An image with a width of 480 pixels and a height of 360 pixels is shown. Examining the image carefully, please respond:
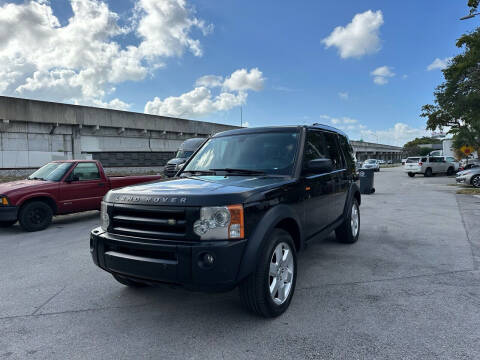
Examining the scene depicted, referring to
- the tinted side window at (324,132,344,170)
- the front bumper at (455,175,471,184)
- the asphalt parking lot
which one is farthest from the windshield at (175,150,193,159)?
the front bumper at (455,175,471,184)

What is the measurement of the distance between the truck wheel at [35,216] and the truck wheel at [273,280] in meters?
6.55

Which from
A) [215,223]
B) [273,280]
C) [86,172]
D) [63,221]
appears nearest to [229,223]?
[215,223]

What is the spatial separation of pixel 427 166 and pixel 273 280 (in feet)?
103

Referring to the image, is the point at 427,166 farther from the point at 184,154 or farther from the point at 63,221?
the point at 63,221

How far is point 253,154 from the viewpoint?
3971 mm

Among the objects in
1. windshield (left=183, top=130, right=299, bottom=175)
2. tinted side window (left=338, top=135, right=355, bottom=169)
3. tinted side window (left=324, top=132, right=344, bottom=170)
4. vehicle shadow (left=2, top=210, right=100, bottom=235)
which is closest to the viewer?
windshield (left=183, top=130, right=299, bottom=175)

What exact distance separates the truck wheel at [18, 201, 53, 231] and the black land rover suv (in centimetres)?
500

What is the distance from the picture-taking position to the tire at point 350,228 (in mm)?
5543

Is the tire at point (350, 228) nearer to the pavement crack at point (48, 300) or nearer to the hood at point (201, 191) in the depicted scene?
the hood at point (201, 191)

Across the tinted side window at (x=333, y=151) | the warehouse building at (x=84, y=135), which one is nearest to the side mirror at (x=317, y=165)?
the tinted side window at (x=333, y=151)

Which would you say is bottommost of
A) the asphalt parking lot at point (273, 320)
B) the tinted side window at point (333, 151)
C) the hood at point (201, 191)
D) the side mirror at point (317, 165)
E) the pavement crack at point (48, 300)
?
the pavement crack at point (48, 300)

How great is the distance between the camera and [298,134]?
4059mm

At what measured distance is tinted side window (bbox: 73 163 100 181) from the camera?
8.47 meters

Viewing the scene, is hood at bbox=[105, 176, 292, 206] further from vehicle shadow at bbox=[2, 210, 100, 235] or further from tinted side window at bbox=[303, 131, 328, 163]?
vehicle shadow at bbox=[2, 210, 100, 235]
